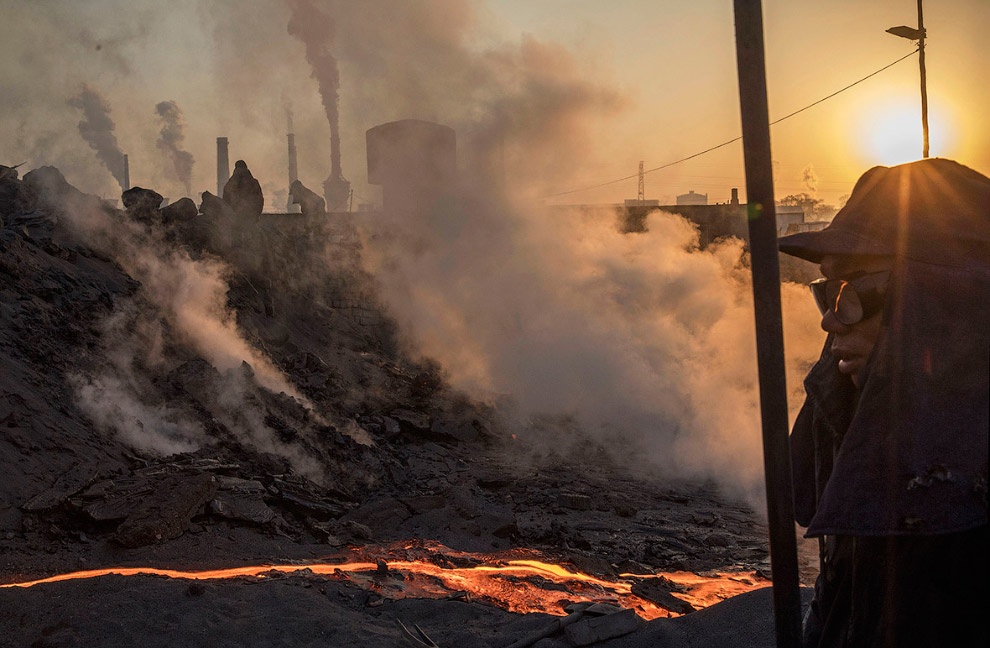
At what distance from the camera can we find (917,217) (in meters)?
1.51

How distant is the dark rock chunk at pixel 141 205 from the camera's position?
14.3m

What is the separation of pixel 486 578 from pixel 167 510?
10.7 feet

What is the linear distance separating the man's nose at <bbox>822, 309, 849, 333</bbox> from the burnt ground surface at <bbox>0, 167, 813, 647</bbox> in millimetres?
3266

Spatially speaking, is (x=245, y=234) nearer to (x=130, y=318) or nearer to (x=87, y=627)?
(x=130, y=318)

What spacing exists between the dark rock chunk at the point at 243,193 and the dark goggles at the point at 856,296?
16748 millimetres

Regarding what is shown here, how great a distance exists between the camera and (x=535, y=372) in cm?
1492

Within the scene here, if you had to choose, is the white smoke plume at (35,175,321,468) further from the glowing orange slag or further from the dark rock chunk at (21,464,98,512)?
the glowing orange slag

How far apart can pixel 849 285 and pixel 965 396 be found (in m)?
0.36

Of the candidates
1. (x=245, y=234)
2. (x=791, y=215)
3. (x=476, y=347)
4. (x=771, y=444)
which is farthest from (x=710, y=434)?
(x=791, y=215)

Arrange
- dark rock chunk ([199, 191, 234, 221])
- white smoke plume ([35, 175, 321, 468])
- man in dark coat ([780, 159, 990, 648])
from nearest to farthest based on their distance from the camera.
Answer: man in dark coat ([780, 159, 990, 648]), white smoke plume ([35, 175, 321, 468]), dark rock chunk ([199, 191, 234, 221])

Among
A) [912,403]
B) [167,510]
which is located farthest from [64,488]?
[912,403]

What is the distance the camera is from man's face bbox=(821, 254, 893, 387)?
5.14 feet

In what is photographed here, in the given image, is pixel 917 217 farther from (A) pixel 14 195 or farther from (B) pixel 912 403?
(A) pixel 14 195

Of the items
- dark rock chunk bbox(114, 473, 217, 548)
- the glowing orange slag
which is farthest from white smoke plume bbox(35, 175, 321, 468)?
the glowing orange slag
